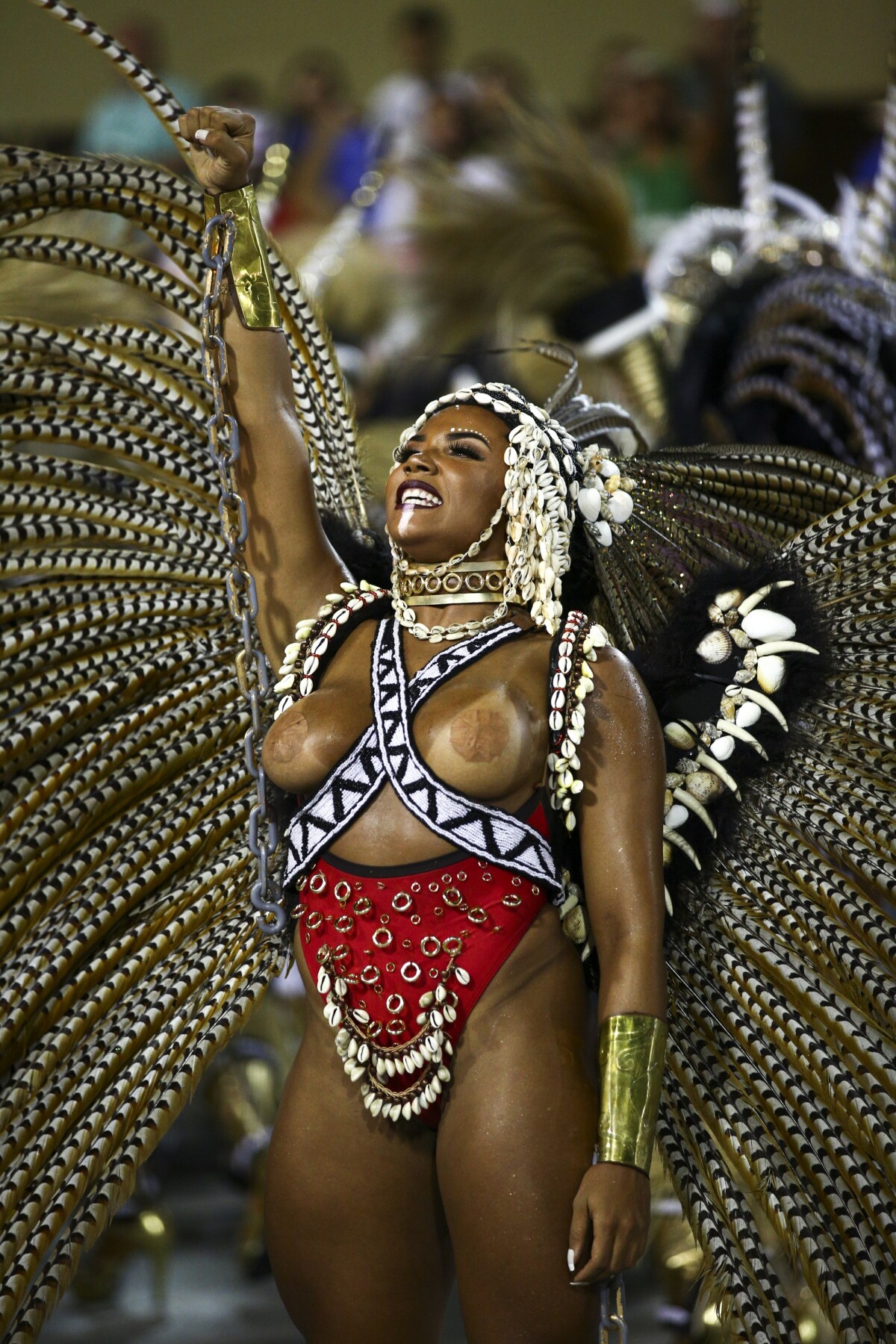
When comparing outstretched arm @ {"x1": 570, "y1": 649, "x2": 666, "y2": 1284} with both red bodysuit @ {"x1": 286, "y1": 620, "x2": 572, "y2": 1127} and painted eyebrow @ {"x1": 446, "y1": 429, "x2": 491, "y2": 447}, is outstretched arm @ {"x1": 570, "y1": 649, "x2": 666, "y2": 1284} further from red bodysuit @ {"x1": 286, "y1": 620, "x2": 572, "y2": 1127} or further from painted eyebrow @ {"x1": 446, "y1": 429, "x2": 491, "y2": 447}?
painted eyebrow @ {"x1": 446, "y1": 429, "x2": 491, "y2": 447}

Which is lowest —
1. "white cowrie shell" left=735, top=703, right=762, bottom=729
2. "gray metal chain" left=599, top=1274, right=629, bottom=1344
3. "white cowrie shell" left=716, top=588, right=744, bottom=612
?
"gray metal chain" left=599, top=1274, right=629, bottom=1344

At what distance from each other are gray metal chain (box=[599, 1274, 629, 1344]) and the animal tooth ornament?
179 mm

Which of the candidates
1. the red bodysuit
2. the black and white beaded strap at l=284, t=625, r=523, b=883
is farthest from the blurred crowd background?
the red bodysuit

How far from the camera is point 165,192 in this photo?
2.11 metres

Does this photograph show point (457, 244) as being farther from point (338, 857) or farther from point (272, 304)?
point (338, 857)

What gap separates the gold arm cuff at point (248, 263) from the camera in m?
1.90

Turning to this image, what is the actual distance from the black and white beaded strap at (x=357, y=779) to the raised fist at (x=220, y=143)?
2.20 ft

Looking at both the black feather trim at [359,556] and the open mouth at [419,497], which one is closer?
the open mouth at [419,497]

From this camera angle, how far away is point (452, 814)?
1699mm

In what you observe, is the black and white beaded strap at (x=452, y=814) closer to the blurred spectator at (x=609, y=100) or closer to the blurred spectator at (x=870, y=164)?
the blurred spectator at (x=870, y=164)

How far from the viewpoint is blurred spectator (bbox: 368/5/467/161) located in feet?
21.4

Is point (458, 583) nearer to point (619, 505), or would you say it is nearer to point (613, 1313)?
point (619, 505)

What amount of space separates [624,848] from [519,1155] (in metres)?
0.37

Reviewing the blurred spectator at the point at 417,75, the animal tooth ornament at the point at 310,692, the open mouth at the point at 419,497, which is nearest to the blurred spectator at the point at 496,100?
the blurred spectator at the point at 417,75
